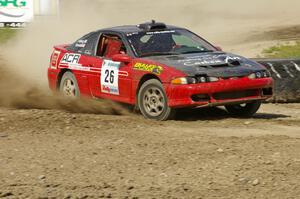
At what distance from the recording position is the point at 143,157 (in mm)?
6383

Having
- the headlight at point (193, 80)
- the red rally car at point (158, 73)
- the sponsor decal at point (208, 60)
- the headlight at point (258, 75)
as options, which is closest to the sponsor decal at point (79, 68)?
the red rally car at point (158, 73)

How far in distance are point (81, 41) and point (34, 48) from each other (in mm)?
12155

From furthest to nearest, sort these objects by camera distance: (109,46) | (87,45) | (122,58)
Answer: (87,45), (109,46), (122,58)

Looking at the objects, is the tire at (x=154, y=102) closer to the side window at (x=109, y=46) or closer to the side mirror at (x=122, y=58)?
the side mirror at (x=122, y=58)

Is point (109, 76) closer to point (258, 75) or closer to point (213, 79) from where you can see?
point (213, 79)

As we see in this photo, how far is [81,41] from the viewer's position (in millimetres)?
10672

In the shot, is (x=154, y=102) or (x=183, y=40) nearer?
(x=154, y=102)

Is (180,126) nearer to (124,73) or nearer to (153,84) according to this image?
(153,84)

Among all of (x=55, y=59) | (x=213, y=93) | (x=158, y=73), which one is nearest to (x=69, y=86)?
(x=55, y=59)

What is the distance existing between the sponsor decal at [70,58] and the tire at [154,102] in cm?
166

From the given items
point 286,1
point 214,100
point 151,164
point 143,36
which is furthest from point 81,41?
point 286,1

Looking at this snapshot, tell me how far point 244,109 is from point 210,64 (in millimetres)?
1022

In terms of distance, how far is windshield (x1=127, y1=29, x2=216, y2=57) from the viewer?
966 centimetres

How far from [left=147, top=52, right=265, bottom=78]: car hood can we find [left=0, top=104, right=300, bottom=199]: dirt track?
0.64 meters
